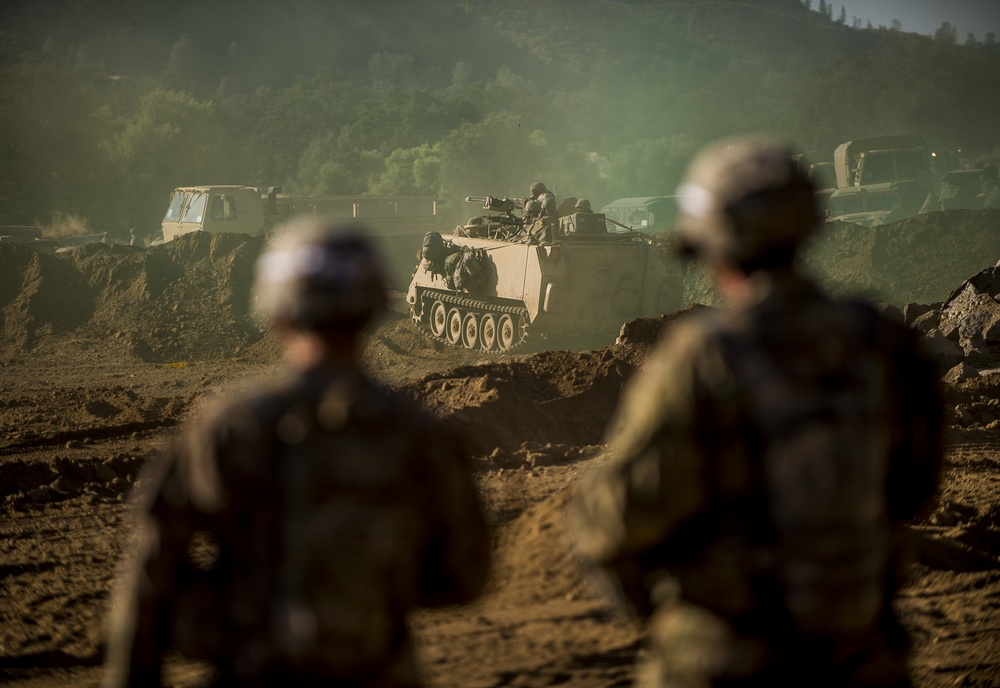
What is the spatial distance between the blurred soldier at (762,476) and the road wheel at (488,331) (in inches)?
732

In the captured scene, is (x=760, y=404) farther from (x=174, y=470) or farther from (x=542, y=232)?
(x=542, y=232)

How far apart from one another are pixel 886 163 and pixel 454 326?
1698cm

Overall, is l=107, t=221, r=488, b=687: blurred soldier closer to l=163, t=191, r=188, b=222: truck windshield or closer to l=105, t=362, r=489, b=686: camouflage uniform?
l=105, t=362, r=489, b=686: camouflage uniform

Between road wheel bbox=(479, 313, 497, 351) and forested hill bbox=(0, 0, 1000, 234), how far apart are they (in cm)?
342

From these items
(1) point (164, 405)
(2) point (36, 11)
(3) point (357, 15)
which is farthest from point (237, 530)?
(3) point (357, 15)

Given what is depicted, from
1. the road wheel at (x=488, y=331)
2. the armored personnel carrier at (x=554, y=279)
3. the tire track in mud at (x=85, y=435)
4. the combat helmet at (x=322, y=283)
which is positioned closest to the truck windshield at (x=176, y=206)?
the armored personnel carrier at (x=554, y=279)

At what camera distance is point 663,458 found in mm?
2277

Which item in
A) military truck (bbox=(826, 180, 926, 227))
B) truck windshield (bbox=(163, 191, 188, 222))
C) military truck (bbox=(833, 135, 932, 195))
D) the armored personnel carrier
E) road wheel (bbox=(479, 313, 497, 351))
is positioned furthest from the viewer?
military truck (bbox=(833, 135, 932, 195))

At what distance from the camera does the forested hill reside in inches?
1975

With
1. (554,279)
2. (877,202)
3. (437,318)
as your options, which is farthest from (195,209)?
(877,202)

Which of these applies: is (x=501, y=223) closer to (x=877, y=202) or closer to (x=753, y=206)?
(x=877, y=202)

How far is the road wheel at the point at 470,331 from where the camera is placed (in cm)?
2167

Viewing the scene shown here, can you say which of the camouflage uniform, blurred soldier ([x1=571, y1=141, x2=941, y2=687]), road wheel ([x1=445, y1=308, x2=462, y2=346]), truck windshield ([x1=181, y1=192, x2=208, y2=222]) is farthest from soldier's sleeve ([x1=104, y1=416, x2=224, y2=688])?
truck windshield ([x1=181, y1=192, x2=208, y2=222])

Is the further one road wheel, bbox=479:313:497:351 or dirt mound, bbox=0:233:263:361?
dirt mound, bbox=0:233:263:361
